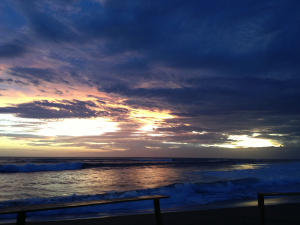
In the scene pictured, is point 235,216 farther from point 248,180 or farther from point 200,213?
point 248,180

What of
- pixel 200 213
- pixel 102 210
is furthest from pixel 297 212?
pixel 102 210

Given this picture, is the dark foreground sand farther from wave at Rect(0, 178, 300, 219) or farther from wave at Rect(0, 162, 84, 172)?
wave at Rect(0, 162, 84, 172)

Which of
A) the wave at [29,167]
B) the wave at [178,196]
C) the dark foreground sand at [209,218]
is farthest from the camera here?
the wave at [29,167]

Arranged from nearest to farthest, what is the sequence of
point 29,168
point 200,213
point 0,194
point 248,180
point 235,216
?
point 235,216 → point 200,213 → point 0,194 → point 248,180 → point 29,168

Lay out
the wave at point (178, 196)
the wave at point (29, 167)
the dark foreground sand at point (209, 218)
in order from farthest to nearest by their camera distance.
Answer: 1. the wave at point (29, 167)
2. the wave at point (178, 196)
3. the dark foreground sand at point (209, 218)

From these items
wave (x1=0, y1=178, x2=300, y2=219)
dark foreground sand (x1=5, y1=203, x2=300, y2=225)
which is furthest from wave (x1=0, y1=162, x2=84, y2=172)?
dark foreground sand (x1=5, y1=203, x2=300, y2=225)

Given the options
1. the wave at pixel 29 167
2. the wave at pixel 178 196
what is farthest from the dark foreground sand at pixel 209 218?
the wave at pixel 29 167

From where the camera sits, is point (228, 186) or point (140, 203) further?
point (228, 186)

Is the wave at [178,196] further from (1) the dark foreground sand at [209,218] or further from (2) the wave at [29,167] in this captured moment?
(2) the wave at [29,167]

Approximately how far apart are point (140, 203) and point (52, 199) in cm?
456

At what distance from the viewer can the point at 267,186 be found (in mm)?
15977

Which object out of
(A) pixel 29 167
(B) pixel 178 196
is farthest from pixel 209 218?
(A) pixel 29 167

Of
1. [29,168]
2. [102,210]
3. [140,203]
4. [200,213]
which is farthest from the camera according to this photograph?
[29,168]

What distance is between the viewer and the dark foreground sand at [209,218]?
6.81 meters
